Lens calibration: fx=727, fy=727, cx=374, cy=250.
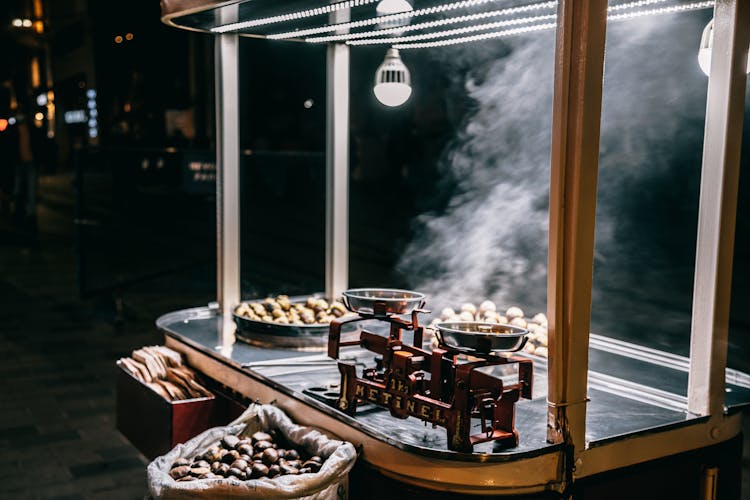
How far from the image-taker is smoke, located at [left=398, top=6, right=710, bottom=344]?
5055 mm

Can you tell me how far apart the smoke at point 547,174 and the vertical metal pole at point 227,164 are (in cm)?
134

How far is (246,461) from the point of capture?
8.73 feet

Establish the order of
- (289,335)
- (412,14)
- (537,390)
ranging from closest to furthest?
(537,390) < (412,14) < (289,335)

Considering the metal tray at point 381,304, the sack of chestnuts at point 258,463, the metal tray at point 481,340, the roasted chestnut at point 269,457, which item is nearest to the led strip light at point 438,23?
the metal tray at point 381,304

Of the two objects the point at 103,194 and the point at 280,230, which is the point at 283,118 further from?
the point at 103,194

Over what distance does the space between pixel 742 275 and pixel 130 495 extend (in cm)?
1023

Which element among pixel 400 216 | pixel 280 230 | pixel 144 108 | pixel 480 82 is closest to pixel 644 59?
pixel 480 82

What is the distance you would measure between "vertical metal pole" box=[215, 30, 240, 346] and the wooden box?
2.55ft

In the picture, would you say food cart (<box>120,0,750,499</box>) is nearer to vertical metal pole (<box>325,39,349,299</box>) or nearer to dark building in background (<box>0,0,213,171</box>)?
vertical metal pole (<box>325,39,349,299</box>)

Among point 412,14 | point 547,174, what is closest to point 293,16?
point 412,14

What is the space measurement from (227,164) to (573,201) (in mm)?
2701

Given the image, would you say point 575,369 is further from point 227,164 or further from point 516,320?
point 227,164

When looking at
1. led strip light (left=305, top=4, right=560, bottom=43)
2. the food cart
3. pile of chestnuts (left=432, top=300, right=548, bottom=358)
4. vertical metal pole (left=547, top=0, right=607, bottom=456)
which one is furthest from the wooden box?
led strip light (left=305, top=4, right=560, bottom=43)

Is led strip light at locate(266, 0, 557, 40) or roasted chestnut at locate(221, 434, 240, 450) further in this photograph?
led strip light at locate(266, 0, 557, 40)
